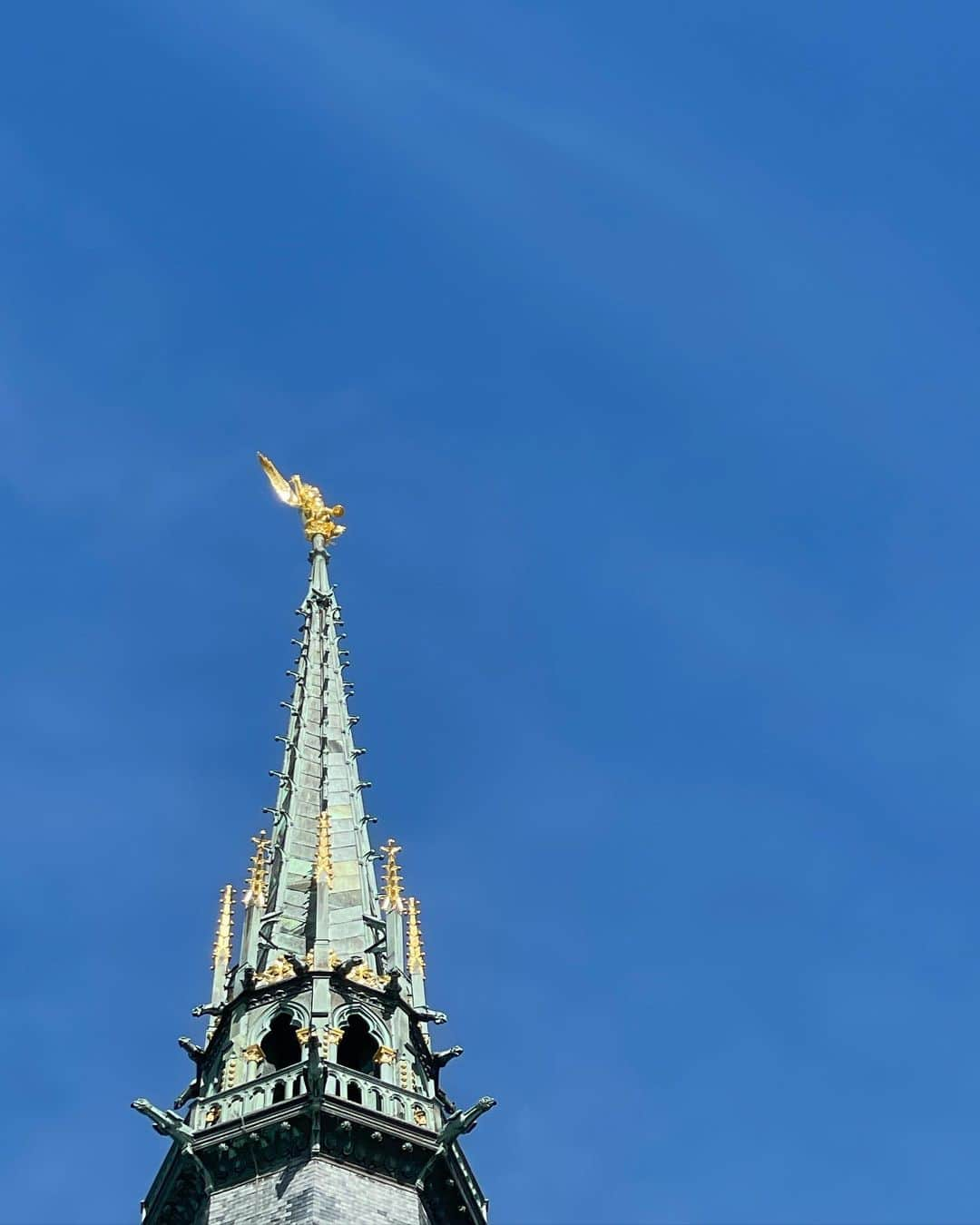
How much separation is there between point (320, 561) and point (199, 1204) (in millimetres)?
26591

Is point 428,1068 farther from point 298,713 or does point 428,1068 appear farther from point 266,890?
point 298,713

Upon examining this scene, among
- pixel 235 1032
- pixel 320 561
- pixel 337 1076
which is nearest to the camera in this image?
pixel 337 1076

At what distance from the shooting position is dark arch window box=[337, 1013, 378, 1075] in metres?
49.6

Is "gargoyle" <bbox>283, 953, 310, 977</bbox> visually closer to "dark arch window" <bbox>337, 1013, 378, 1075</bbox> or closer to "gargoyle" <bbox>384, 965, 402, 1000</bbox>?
"dark arch window" <bbox>337, 1013, 378, 1075</bbox>

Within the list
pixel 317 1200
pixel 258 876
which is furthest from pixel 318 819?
pixel 317 1200

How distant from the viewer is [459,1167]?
154 ft

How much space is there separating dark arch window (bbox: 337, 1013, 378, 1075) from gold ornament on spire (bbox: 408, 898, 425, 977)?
3703 mm

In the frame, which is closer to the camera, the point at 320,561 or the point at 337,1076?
the point at 337,1076

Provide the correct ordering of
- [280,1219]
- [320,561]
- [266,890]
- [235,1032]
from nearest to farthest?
[280,1219]
[235,1032]
[266,890]
[320,561]

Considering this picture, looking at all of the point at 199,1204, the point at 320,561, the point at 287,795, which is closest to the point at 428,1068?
the point at 199,1204

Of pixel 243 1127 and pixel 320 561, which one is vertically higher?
pixel 320 561

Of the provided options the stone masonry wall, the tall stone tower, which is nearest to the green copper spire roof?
the tall stone tower

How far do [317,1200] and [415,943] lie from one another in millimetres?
11987

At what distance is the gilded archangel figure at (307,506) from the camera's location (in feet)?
227
